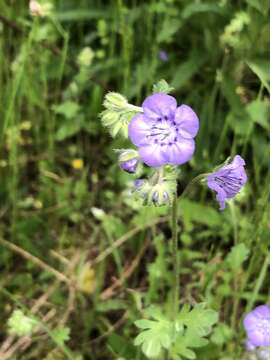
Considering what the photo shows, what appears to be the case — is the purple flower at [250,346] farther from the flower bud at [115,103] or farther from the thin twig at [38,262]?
the flower bud at [115,103]

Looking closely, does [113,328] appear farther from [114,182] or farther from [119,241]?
[114,182]

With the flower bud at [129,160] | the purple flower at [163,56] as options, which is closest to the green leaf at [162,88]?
the flower bud at [129,160]

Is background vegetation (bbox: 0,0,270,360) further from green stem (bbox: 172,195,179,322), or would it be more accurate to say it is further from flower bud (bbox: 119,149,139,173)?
flower bud (bbox: 119,149,139,173)

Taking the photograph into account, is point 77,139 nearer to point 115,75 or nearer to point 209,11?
point 115,75

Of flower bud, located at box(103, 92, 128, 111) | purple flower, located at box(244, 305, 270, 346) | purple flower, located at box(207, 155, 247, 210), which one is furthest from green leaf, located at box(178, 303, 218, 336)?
flower bud, located at box(103, 92, 128, 111)

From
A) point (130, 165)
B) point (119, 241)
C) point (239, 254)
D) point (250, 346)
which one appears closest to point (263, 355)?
point (250, 346)

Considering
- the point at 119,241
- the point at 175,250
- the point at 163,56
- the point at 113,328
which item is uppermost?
the point at 163,56

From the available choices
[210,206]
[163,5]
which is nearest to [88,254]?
[210,206]
